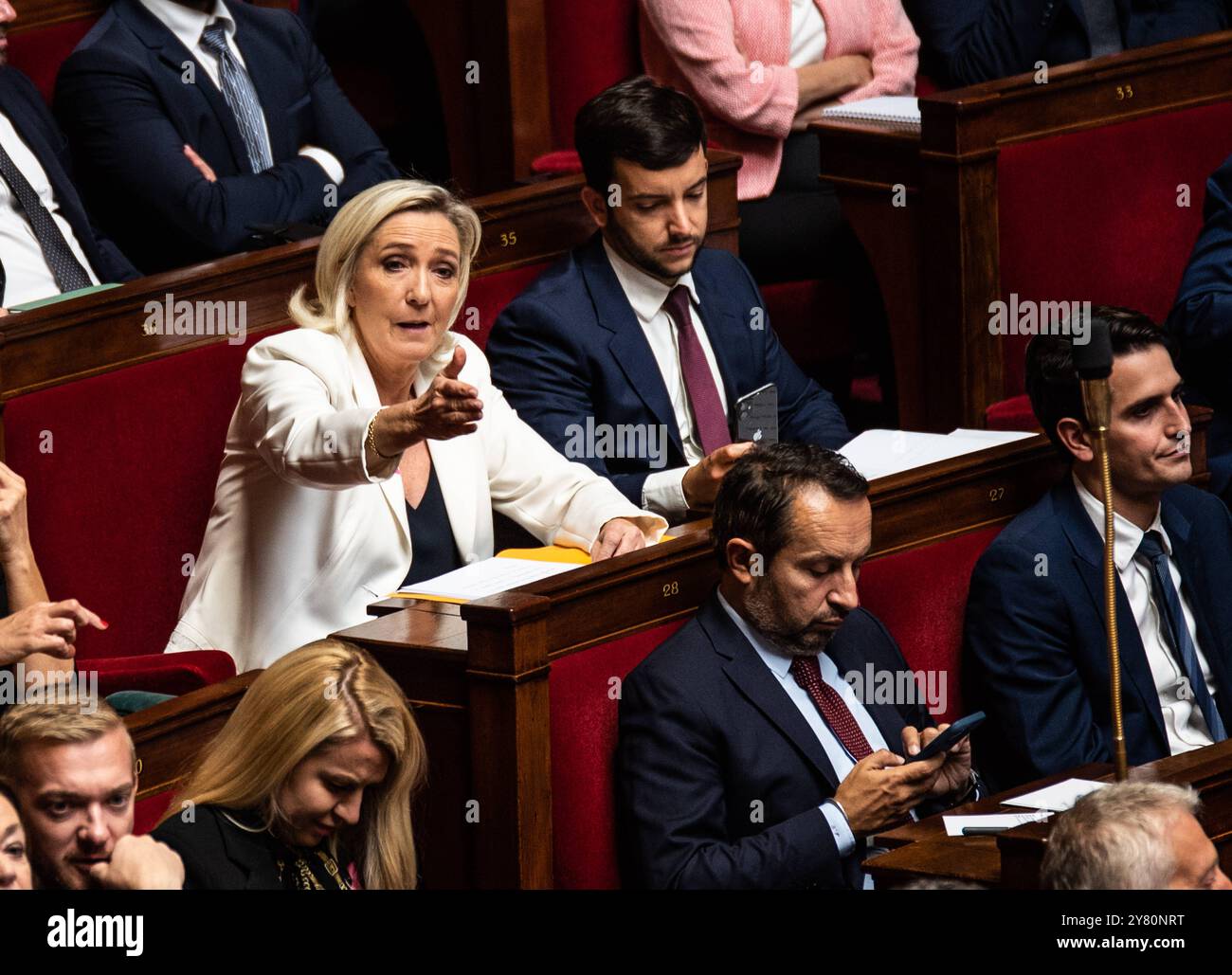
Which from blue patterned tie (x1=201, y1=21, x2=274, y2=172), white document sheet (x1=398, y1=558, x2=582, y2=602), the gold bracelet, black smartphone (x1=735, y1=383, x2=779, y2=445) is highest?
blue patterned tie (x1=201, y1=21, x2=274, y2=172)

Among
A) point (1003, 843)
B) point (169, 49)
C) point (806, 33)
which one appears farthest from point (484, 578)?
point (806, 33)

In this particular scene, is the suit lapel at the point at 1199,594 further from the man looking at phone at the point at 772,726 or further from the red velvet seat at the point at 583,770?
the red velvet seat at the point at 583,770

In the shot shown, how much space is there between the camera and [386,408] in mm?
1997

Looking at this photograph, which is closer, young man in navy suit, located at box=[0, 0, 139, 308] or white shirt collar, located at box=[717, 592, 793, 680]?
white shirt collar, located at box=[717, 592, 793, 680]

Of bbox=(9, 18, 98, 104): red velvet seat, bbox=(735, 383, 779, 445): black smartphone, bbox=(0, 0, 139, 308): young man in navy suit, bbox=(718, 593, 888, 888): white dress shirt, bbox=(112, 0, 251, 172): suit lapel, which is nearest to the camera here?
bbox=(718, 593, 888, 888): white dress shirt

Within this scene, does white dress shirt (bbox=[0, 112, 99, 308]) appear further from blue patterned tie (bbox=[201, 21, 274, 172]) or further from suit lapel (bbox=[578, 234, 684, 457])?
suit lapel (bbox=[578, 234, 684, 457])

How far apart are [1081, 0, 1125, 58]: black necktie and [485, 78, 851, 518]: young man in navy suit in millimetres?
868

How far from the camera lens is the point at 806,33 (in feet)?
10.1

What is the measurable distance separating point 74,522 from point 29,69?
82 cm

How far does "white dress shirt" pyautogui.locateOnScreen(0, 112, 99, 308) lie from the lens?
8.18 ft

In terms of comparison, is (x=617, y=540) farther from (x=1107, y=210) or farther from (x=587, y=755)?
(x=1107, y=210)

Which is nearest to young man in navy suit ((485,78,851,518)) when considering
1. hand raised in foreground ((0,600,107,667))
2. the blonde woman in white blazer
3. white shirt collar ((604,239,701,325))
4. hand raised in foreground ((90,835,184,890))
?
white shirt collar ((604,239,701,325))

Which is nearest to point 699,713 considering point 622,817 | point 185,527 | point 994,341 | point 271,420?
point 622,817

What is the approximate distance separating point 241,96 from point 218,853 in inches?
55.9
